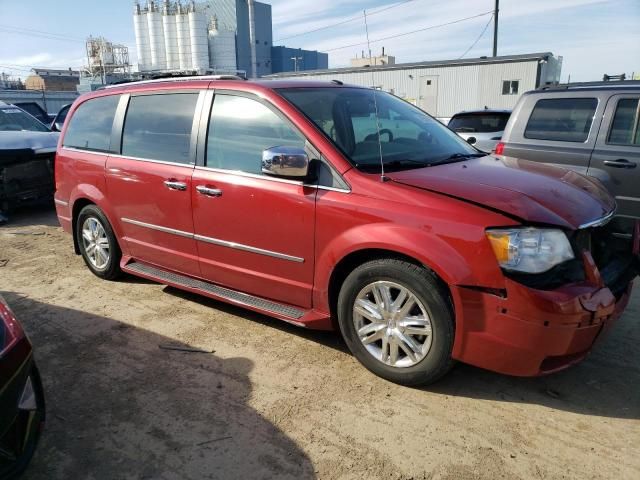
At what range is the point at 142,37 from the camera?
5388 centimetres

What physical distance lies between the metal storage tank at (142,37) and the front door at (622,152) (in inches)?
2174

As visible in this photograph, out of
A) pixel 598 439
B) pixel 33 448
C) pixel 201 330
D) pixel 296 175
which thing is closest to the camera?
pixel 33 448

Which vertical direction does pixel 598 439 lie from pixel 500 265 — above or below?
below

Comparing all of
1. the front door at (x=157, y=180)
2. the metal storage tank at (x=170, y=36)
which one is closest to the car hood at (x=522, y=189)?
the front door at (x=157, y=180)

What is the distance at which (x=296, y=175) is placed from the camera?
3.08m

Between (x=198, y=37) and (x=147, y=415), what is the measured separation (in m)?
57.7

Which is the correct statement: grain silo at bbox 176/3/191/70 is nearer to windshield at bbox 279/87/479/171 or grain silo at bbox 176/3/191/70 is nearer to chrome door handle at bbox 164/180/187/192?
chrome door handle at bbox 164/180/187/192

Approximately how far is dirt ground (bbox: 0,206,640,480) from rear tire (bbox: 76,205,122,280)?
90cm

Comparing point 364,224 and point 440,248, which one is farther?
Result: point 364,224

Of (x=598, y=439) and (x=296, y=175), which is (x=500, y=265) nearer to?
(x=598, y=439)

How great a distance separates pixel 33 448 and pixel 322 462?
1356mm

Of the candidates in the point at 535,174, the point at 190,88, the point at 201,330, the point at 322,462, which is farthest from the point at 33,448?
the point at 535,174

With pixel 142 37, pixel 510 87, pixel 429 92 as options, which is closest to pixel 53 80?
pixel 142 37

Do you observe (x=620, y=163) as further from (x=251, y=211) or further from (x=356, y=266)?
(x=251, y=211)
